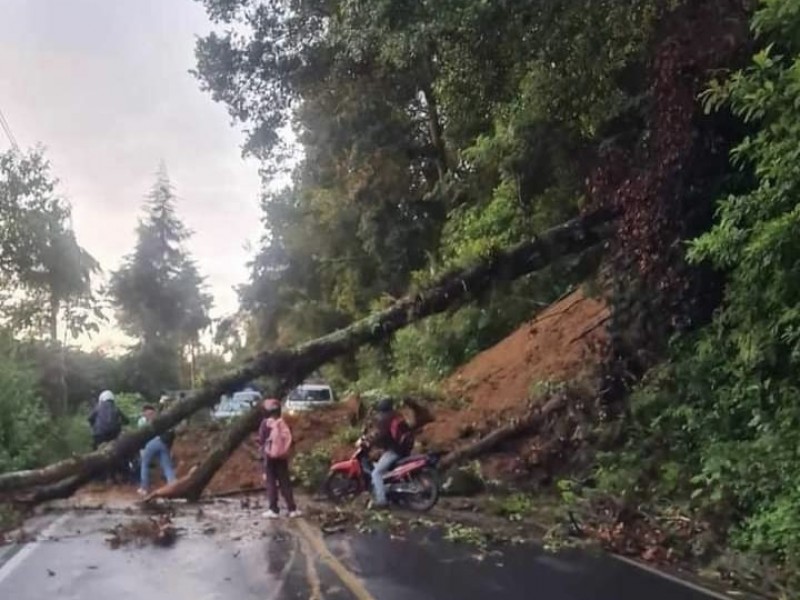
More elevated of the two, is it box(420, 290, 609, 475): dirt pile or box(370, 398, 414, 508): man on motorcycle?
box(420, 290, 609, 475): dirt pile

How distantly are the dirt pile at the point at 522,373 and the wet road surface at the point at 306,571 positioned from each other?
5.36 metres

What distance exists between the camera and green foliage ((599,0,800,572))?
33.5 ft

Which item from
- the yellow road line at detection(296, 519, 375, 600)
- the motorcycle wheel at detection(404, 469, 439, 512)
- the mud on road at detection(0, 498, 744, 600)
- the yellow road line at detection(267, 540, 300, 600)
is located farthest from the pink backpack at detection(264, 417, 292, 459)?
the yellow road line at detection(267, 540, 300, 600)

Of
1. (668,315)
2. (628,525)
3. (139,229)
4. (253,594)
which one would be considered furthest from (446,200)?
(139,229)

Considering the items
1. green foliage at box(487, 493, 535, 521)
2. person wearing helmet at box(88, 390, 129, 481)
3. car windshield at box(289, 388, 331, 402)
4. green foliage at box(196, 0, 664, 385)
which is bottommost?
green foliage at box(487, 493, 535, 521)

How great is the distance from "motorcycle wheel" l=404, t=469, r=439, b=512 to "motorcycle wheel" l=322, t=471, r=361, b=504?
50.5 inches

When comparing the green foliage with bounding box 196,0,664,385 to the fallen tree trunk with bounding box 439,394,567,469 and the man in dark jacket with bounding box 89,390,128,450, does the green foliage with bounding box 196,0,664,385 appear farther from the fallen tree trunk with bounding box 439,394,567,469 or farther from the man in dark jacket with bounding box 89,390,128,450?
the man in dark jacket with bounding box 89,390,128,450

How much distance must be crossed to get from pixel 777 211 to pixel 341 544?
612 cm

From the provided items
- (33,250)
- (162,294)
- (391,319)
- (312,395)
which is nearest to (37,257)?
(33,250)

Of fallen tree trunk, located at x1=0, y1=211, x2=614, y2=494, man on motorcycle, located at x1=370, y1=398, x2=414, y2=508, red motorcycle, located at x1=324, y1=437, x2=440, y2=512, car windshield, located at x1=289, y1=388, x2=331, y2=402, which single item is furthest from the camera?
car windshield, located at x1=289, y1=388, x2=331, y2=402

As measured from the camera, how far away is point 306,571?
391 inches

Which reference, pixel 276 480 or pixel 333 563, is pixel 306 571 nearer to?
pixel 333 563

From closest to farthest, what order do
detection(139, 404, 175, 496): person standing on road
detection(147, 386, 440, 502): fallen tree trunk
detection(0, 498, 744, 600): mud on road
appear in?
detection(0, 498, 744, 600): mud on road, detection(147, 386, 440, 502): fallen tree trunk, detection(139, 404, 175, 496): person standing on road

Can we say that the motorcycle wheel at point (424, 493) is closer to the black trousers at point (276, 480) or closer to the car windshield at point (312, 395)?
the black trousers at point (276, 480)
